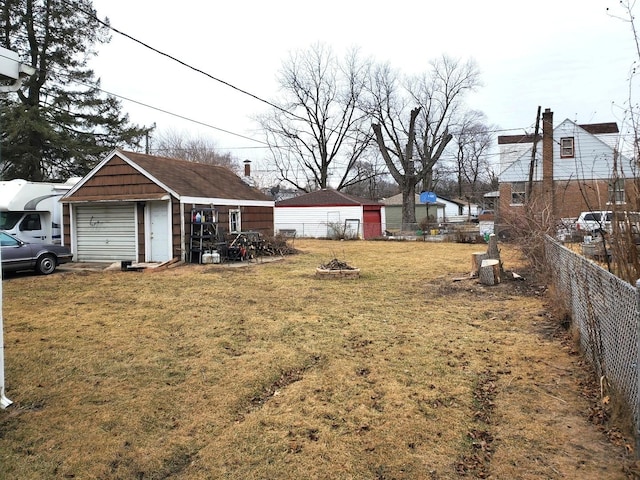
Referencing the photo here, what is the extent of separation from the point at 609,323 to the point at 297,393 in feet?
9.63

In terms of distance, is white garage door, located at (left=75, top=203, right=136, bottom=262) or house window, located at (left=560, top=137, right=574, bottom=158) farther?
house window, located at (left=560, top=137, right=574, bottom=158)

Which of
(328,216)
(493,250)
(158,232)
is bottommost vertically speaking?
(493,250)

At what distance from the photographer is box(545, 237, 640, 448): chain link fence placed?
332 cm

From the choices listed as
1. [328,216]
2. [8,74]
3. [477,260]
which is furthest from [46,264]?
[328,216]

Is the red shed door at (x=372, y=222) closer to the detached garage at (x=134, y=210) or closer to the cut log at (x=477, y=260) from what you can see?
the detached garage at (x=134, y=210)

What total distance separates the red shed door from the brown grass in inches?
936

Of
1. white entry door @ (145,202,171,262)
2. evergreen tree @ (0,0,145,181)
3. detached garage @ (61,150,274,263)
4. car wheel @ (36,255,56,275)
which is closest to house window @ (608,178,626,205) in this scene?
detached garage @ (61,150,274,263)

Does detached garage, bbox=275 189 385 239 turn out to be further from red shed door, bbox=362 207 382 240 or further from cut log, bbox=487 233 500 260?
cut log, bbox=487 233 500 260

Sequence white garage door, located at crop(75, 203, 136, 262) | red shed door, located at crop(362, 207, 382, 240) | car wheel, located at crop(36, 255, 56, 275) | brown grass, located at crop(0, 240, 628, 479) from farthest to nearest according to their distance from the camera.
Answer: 1. red shed door, located at crop(362, 207, 382, 240)
2. white garage door, located at crop(75, 203, 136, 262)
3. car wheel, located at crop(36, 255, 56, 275)
4. brown grass, located at crop(0, 240, 628, 479)

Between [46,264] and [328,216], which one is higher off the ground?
[328,216]

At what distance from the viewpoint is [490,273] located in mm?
10602

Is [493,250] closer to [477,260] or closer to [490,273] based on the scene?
[477,260]

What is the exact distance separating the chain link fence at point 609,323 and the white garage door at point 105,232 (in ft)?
47.1

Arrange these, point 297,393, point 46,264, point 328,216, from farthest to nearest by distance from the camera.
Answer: point 328,216
point 46,264
point 297,393
